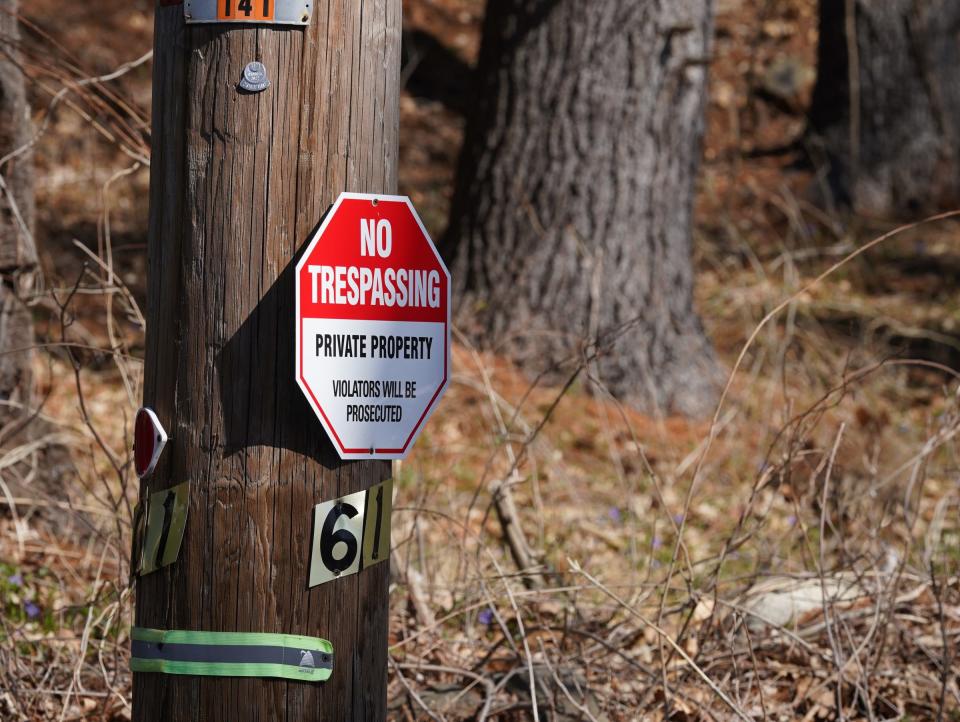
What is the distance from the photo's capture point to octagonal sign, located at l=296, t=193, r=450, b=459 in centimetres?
194

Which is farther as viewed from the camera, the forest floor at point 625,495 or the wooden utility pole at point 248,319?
the forest floor at point 625,495

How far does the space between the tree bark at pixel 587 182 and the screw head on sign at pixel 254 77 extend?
4.22 m

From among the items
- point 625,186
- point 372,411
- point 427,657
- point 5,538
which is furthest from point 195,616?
point 625,186

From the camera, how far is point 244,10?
1.92 meters

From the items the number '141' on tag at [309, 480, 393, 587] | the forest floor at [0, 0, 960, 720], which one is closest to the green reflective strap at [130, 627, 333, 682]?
the number '141' on tag at [309, 480, 393, 587]

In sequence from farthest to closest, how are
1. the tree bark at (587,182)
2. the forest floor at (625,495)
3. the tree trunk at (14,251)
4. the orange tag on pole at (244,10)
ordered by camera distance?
the tree bark at (587,182) < the tree trunk at (14,251) < the forest floor at (625,495) < the orange tag on pole at (244,10)

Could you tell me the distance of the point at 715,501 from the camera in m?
5.45

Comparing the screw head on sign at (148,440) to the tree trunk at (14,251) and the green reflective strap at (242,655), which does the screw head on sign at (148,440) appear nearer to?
the green reflective strap at (242,655)

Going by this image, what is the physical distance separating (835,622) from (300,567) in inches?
69.1

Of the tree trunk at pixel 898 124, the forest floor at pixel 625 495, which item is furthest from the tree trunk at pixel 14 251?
the tree trunk at pixel 898 124

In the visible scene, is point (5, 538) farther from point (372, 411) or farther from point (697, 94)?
point (697, 94)

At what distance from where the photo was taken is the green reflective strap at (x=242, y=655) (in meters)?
1.96

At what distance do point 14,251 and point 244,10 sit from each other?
7.94 feet

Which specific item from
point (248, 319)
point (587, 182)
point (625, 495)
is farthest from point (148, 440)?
point (587, 182)
